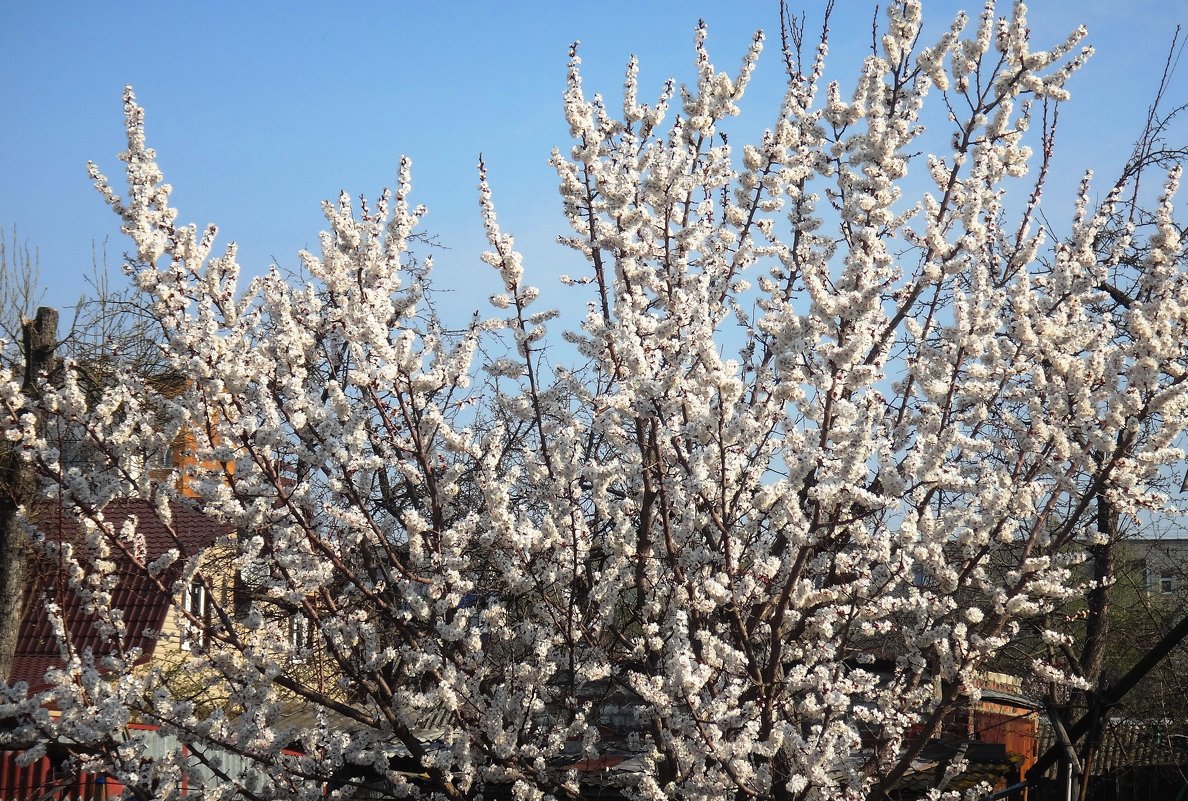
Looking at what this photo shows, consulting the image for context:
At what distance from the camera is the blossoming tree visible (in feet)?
14.1

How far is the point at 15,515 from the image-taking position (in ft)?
30.9

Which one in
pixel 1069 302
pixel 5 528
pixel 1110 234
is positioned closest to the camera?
pixel 1069 302

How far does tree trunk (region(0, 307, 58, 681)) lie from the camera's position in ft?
30.7

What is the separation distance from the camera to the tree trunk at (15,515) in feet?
30.7

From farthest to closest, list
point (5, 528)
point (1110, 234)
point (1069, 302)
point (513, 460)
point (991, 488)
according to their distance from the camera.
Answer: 1. point (5, 528)
2. point (1110, 234)
3. point (513, 460)
4. point (1069, 302)
5. point (991, 488)

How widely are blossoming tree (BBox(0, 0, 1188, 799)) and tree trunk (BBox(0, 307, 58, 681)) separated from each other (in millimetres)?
4809

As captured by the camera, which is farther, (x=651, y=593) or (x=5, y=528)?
(x=5, y=528)

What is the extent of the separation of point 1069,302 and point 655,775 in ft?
9.48

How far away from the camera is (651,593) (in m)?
5.00

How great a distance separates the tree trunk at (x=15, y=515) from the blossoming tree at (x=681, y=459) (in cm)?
481

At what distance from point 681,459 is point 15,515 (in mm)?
7422

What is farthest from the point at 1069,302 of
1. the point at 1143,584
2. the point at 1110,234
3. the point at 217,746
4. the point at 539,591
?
the point at 1143,584

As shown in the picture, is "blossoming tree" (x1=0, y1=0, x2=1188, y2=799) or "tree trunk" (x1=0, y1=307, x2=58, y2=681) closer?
"blossoming tree" (x1=0, y1=0, x2=1188, y2=799)

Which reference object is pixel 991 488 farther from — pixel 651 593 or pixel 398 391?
pixel 398 391
